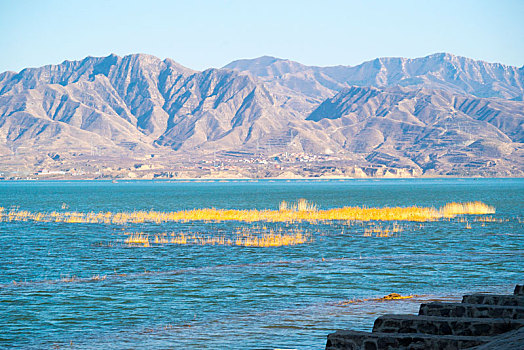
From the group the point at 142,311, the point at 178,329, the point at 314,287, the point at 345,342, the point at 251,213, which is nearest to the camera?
the point at 345,342

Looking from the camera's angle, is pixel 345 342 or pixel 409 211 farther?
pixel 409 211

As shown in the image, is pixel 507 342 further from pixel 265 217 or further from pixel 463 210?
pixel 463 210

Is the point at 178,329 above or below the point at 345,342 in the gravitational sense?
below

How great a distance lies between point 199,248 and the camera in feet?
159

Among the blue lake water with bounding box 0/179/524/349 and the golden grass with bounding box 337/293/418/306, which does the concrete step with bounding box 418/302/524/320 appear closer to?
the blue lake water with bounding box 0/179/524/349

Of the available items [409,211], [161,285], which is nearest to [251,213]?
[409,211]

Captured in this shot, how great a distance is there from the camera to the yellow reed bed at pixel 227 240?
51.2 m

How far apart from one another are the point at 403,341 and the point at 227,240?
1568 inches

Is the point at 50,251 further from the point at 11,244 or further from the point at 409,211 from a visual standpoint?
the point at 409,211

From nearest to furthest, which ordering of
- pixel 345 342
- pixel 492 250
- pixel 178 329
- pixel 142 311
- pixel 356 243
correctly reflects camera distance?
pixel 345 342
pixel 178 329
pixel 142 311
pixel 492 250
pixel 356 243

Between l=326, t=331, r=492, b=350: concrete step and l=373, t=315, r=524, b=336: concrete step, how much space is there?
0.80 meters

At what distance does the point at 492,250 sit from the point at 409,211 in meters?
32.1

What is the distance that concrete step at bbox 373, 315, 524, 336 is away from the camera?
15102 millimetres

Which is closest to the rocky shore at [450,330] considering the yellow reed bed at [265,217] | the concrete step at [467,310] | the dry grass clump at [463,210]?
the concrete step at [467,310]
